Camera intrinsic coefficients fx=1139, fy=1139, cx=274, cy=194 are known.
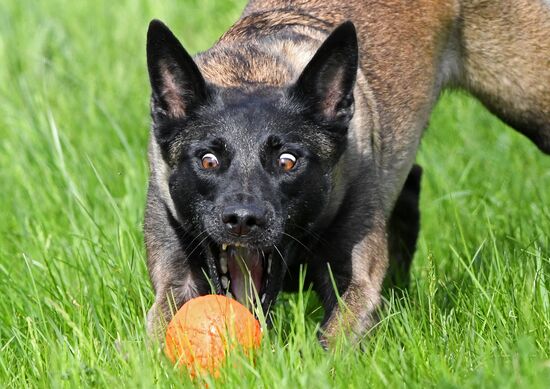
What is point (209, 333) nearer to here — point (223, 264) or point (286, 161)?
point (223, 264)

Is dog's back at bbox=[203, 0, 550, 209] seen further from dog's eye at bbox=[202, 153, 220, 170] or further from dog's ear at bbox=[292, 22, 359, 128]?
dog's eye at bbox=[202, 153, 220, 170]

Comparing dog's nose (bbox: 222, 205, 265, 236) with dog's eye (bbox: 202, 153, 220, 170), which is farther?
dog's eye (bbox: 202, 153, 220, 170)

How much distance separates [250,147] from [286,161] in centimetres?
17

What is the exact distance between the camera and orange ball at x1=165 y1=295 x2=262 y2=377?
168 inches

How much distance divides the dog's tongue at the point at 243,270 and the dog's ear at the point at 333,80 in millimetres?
688

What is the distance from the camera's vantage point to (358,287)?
16.4 ft

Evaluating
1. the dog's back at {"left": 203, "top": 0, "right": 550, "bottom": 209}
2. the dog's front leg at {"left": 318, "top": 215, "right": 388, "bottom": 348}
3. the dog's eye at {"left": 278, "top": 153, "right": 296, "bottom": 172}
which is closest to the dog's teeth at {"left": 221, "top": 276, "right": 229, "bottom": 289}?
the dog's front leg at {"left": 318, "top": 215, "right": 388, "bottom": 348}

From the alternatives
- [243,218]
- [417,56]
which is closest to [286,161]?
[243,218]

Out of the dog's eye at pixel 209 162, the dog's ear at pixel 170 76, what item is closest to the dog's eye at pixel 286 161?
the dog's eye at pixel 209 162

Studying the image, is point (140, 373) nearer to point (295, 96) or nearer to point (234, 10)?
point (295, 96)

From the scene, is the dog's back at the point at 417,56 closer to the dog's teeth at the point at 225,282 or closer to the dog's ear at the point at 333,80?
the dog's ear at the point at 333,80

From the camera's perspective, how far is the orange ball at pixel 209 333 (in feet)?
14.0

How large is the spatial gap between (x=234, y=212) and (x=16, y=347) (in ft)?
4.03

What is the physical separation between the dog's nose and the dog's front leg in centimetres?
49
